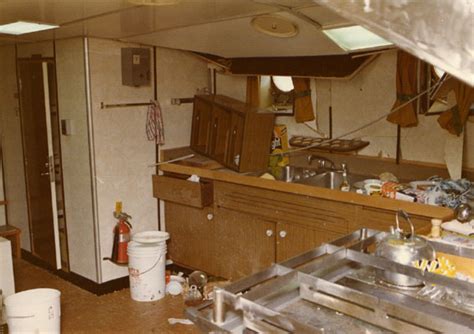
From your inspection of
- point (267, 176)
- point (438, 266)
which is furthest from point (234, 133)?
point (438, 266)

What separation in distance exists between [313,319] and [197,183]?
134 inches

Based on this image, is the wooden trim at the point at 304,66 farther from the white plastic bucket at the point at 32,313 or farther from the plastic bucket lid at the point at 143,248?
the white plastic bucket at the point at 32,313

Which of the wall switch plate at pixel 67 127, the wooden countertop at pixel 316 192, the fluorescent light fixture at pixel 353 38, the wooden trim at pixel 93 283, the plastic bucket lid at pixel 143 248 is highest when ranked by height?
the fluorescent light fixture at pixel 353 38

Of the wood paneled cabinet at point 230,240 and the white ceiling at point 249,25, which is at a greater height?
the white ceiling at point 249,25

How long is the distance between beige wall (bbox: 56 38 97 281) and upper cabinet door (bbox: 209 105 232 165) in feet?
3.84

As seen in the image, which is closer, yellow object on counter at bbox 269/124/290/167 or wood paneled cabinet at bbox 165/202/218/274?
wood paneled cabinet at bbox 165/202/218/274

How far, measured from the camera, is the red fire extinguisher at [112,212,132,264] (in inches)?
185

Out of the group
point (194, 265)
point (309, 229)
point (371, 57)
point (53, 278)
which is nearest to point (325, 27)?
point (371, 57)

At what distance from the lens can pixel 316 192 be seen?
3.92 metres

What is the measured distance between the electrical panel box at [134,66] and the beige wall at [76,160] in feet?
1.19

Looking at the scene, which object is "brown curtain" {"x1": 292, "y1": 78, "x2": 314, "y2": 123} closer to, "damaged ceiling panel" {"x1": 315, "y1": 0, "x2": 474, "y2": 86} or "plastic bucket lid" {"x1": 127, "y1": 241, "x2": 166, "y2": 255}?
"plastic bucket lid" {"x1": 127, "y1": 241, "x2": 166, "y2": 255}

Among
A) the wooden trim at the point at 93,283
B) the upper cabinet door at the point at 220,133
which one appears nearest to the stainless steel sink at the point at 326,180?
the upper cabinet door at the point at 220,133

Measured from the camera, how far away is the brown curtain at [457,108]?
369cm

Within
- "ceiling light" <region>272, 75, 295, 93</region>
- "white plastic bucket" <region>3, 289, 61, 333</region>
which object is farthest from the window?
"white plastic bucket" <region>3, 289, 61, 333</region>
